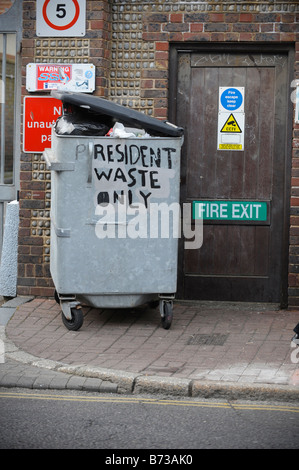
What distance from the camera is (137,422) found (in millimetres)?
5270

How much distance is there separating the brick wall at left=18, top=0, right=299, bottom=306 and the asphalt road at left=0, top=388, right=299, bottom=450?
3083 millimetres

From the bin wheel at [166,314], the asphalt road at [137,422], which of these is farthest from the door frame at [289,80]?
the asphalt road at [137,422]

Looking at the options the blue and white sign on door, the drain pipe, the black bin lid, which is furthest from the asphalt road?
the blue and white sign on door

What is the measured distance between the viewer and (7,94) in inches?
364

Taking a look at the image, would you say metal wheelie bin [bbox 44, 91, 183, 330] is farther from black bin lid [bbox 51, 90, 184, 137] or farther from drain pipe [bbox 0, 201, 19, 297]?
drain pipe [bbox 0, 201, 19, 297]

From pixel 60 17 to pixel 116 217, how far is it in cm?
245

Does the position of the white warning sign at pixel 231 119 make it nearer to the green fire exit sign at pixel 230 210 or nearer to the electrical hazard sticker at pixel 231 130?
the electrical hazard sticker at pixel 231 130

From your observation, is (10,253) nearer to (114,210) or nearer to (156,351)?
(114,210)

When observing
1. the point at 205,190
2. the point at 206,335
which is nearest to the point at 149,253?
the point at 206,335

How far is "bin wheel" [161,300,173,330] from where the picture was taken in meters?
7.64

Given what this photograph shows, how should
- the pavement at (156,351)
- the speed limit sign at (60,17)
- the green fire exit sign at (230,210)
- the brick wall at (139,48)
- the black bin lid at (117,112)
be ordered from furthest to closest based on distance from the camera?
1. the green fire exit sign at (230,210)
2. the speed limit sign at (60,17)
3. the brick wall at (139,48)
4. the black bin lid at (117,112)
5. the pavement at (156,351)

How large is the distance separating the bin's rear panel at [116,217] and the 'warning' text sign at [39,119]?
1285 mm

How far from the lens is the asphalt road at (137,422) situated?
15.9 ft
